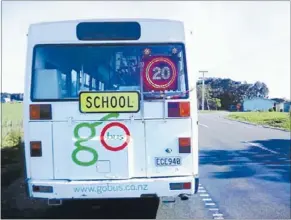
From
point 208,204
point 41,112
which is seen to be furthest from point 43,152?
point 208,204

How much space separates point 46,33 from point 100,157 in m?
1.91

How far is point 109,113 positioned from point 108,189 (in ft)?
3.51

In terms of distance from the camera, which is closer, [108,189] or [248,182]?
[108,189]

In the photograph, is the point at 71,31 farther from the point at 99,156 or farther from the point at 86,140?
the point at 99,156

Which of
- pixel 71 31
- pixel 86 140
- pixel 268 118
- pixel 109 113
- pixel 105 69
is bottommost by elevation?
pixel 268 118

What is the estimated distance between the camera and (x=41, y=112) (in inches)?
202

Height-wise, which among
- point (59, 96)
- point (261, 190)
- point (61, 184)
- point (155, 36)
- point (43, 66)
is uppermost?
point (155, 36)

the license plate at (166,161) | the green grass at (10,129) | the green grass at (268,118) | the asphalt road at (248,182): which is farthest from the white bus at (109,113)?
the green grass at (268,118)

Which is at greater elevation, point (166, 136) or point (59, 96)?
point (59, 96)

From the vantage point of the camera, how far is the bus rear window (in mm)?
5172

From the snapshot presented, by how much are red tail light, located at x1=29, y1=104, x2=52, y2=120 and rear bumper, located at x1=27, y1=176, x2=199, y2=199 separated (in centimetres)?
91

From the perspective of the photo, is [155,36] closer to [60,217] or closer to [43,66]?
[43,66]

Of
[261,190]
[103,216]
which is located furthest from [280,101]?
[103,216]

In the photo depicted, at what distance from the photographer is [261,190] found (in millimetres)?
7797
